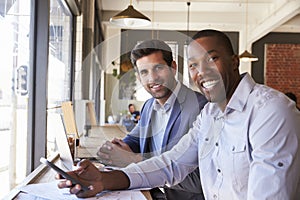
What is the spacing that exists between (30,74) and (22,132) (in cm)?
32

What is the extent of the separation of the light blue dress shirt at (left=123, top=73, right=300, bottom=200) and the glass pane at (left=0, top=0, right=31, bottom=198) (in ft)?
2.02

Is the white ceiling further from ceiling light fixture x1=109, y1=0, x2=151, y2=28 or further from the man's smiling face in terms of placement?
the man's smiling face

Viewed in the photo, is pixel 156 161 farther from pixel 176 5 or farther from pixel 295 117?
pixel 176 5

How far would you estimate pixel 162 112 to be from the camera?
1.84 meters

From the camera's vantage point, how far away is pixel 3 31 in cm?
159

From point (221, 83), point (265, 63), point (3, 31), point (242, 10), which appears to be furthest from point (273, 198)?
point (265, 63)

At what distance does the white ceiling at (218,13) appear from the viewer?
6938 millimetres

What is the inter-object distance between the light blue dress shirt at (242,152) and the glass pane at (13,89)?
62 cm

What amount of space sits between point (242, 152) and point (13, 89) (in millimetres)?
1114

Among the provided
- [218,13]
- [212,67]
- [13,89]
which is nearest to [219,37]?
[212,67]

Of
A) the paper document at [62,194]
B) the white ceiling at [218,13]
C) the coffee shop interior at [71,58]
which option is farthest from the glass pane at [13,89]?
the white ceiling at [218,13]

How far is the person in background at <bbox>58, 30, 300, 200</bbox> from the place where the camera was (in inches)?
42.4

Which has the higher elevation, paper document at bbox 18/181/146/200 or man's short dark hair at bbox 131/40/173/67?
man's short dark hair at bbox 131/40/173/67

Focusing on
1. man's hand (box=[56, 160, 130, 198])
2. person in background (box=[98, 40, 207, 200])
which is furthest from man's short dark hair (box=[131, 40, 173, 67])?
man's hand (box=[56, 160, 130, 198])
